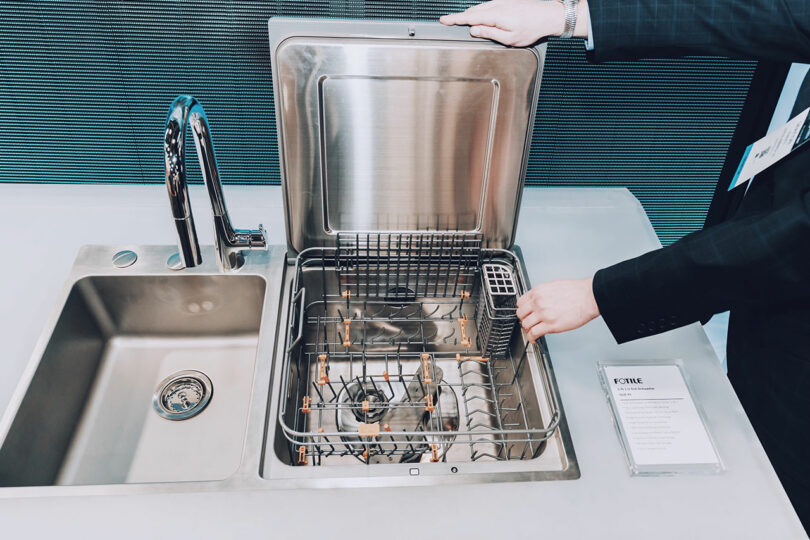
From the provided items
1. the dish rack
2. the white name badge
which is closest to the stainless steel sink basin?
the dish rack

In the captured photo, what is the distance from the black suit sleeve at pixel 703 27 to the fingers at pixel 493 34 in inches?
7.5

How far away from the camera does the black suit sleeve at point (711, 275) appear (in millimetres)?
782

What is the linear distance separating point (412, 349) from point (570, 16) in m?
0.68

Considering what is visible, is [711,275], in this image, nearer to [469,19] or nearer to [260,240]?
[469,19]

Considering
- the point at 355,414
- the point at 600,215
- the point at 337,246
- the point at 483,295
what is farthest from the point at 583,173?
the point at 355,414

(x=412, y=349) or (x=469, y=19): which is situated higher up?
(x=469, y=19)

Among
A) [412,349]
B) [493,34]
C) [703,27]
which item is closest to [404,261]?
[412,349]

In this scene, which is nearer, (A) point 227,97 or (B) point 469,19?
(B) point 469,19

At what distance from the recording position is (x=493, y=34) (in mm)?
847

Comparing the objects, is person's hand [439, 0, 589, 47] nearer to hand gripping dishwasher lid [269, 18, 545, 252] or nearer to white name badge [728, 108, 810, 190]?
hand gripping dishwasher lid [269, 18, 545, 252]

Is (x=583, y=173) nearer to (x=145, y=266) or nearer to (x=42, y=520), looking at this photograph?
(x=145, y=266)

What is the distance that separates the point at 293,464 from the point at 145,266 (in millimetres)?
516

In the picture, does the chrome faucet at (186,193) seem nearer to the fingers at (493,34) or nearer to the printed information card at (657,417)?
the fingers at (493,34)

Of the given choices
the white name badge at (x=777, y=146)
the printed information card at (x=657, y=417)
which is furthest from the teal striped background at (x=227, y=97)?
the printed information card at (x=657, y=417)
